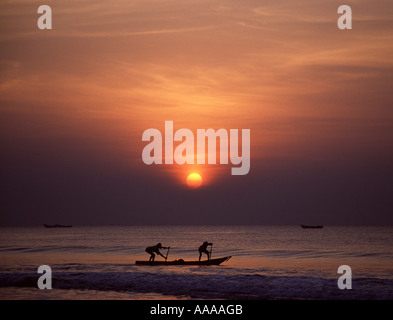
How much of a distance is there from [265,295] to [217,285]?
9.90ft

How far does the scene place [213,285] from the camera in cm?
2591

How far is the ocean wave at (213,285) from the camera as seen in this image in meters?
23.7

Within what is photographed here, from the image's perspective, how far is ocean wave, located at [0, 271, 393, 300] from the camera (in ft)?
77.7
